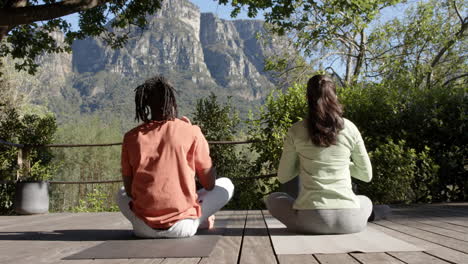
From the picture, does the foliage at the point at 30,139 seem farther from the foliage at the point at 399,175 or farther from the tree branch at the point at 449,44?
the tree branch at the point at 449,44

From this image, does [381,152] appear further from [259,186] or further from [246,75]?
[246,75]

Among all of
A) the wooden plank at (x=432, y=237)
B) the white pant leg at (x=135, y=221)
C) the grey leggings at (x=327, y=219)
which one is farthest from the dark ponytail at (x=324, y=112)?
the white pant leg at (x=135, y=221)

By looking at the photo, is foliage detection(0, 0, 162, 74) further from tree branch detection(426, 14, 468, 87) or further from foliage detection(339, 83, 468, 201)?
tree branch detection(426, 14, 468, 87)

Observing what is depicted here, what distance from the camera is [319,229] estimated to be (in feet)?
8.87

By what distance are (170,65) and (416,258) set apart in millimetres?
114654

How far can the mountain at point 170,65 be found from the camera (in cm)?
8300

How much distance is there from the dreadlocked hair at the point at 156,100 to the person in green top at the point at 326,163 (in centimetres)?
78

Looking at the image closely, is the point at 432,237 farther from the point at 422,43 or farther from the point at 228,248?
the point at 422,43

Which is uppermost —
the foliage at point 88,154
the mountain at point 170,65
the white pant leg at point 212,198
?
the mountain at point 170,65

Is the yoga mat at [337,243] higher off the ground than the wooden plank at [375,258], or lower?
lower

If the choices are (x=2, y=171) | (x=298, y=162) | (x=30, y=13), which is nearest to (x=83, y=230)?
(x=298, y=162)

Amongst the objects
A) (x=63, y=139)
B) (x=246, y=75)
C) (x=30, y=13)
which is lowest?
(x=63, y=139)

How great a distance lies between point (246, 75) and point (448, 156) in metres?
114

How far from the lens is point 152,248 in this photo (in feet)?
7.65
